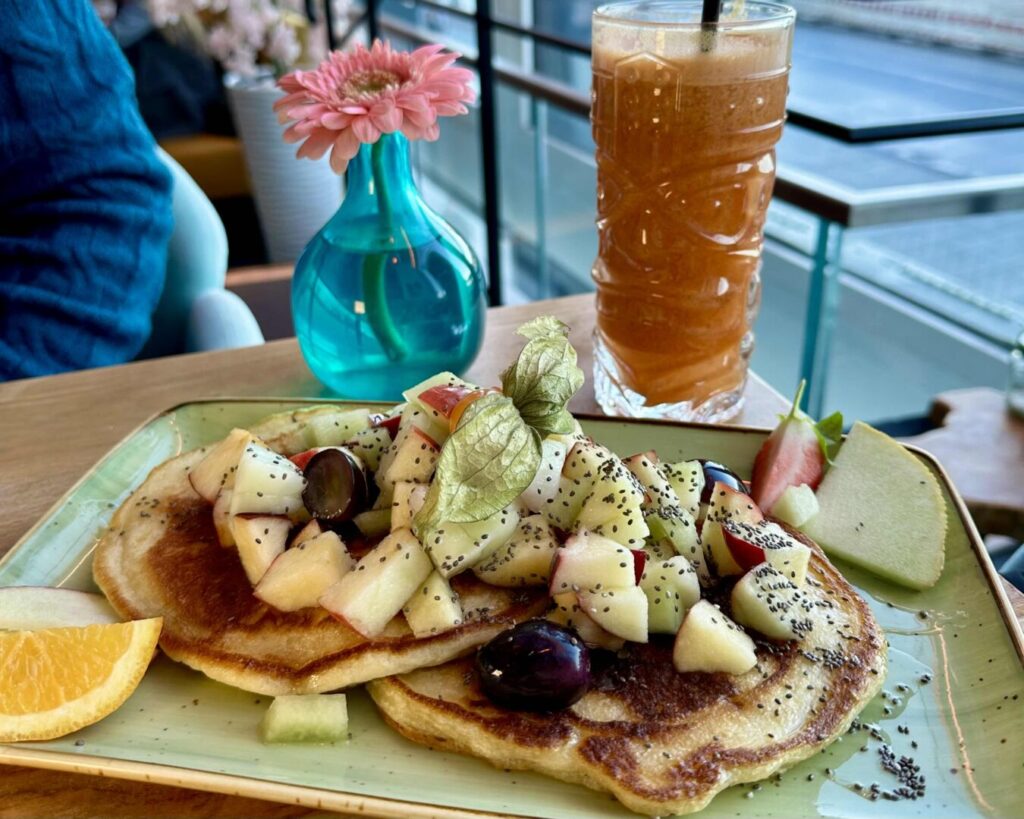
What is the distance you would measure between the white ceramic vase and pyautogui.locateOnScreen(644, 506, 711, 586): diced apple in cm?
337

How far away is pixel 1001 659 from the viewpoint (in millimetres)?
853

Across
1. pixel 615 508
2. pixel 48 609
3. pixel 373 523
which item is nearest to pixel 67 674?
pixel 48 609

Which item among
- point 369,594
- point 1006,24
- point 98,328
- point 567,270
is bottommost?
point 567,270

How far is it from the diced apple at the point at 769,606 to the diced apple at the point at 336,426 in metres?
0.53

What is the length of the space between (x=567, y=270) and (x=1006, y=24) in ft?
6.16

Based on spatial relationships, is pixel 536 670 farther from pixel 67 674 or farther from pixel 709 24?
pixel 709 24

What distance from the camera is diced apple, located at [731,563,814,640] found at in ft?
2.86

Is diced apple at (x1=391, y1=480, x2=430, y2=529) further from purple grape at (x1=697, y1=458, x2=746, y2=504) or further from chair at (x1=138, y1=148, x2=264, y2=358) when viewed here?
chair at (x1=138, y1=148, x2=264, y2=358)

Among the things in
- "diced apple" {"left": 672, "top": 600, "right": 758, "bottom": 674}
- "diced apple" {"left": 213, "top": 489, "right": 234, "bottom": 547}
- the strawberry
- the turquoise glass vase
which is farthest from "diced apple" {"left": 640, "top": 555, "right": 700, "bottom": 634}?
the turquoise glass vase

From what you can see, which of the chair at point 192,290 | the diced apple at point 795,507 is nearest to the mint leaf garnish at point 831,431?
the diced apple at point 795,507

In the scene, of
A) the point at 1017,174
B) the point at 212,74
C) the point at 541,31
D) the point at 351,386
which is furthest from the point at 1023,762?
the point at 212,74

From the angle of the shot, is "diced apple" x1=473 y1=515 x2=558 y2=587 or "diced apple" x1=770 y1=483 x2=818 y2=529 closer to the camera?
"diced apple" x1=473 y1=515 x2=558 y2=587

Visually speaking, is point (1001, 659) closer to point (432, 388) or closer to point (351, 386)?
point (432, 388)

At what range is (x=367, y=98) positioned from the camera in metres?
1.21
